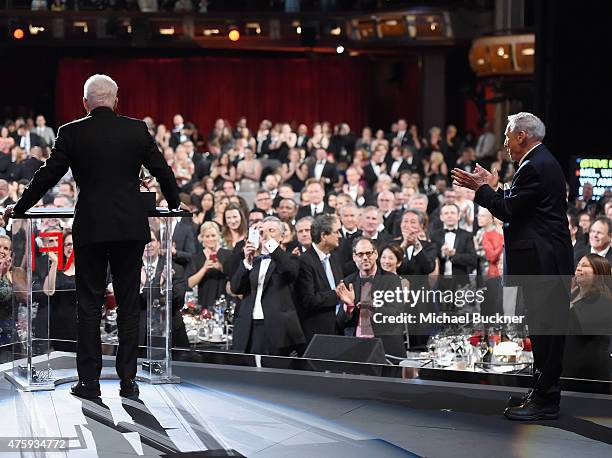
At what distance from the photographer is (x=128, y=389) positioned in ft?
16.9

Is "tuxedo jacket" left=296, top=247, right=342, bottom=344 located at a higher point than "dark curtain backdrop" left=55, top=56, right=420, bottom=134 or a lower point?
lower

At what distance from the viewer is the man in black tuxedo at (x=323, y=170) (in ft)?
59.9

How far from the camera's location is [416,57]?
27656 millimetres

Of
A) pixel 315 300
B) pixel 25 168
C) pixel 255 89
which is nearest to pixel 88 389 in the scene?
pixel 315 300

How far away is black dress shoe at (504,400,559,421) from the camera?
5.00 m

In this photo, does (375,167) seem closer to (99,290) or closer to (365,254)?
(365,254)

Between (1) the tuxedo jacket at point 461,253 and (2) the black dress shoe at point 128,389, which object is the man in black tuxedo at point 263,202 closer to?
(1) the tuxedo jacket at point 461,253

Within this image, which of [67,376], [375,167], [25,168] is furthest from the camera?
[375,167]

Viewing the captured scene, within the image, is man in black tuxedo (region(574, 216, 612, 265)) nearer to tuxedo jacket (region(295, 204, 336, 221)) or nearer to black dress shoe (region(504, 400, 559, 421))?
tuxedo jacket (region(295, 204, 336, 221))

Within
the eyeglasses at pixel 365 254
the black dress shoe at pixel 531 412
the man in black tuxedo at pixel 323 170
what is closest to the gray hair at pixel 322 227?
the eyeglasses at pixel 365 254

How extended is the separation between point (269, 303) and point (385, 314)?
31.4 inches

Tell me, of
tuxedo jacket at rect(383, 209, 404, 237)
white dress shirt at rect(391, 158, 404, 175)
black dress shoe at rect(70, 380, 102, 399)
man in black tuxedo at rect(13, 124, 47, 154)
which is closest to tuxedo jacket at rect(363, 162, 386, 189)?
white dress shirt at rect(391, 158, 404, 175)

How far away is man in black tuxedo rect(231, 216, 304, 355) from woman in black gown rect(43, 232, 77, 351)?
1.22 metres

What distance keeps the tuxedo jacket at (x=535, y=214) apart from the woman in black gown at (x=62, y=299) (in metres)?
2.09
